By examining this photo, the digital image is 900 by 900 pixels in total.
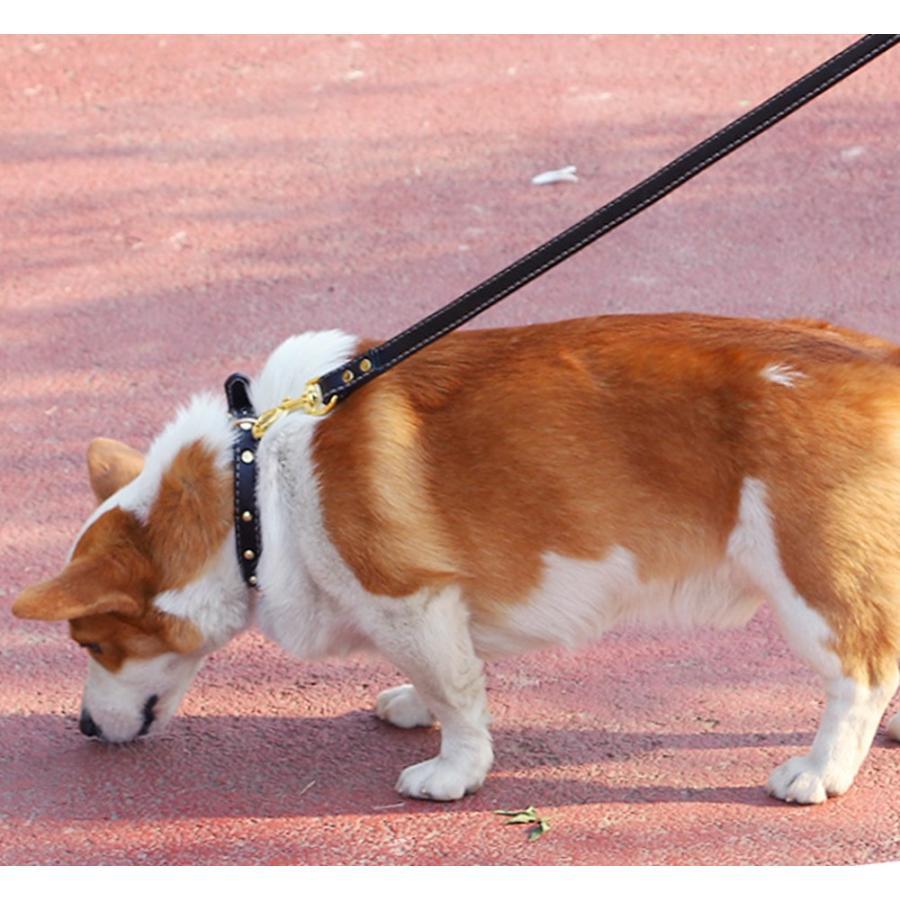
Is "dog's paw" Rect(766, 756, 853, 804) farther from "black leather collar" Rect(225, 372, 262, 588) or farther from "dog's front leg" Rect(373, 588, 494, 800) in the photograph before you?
"black leather collar" Rect(225, 372, 262, 588)

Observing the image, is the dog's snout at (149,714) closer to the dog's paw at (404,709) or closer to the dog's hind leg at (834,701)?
the dog's paw at (404,709)

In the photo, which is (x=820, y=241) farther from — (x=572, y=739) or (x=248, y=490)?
(x=248, y=490)

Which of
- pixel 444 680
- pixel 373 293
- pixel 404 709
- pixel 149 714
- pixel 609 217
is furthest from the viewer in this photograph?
pixel 373 293

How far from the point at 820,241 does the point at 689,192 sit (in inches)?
24.8

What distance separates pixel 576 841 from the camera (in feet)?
12.8

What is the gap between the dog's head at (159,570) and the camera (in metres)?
3.86

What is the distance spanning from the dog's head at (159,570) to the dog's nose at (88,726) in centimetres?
18

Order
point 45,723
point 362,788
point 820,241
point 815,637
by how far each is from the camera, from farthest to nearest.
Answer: point 820,241, point 45,723, point 362,788, point 815,637

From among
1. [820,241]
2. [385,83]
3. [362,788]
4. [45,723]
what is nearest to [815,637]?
[362,788]

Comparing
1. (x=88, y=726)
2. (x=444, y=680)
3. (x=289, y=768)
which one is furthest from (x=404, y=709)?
(x=88, y=726)

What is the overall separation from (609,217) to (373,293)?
2.83 m

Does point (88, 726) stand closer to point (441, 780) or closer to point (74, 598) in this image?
point (74, 598)

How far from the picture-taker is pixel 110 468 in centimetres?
425

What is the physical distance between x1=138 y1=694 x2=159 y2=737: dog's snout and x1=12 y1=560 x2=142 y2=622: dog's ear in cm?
32
